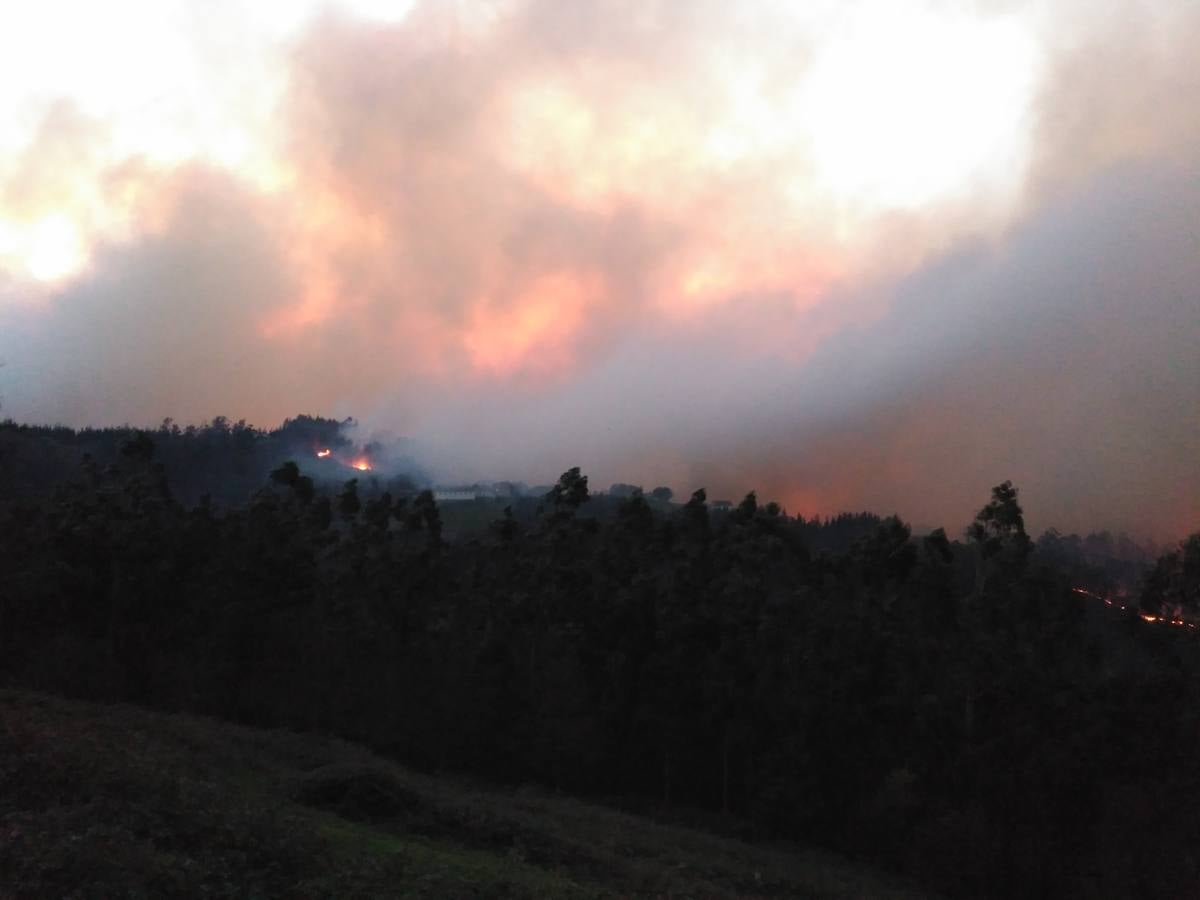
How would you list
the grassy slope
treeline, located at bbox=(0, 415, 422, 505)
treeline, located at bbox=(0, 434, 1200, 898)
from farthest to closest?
treeline, located at bbox=(0, 415, 422, 505) → treeline, located at bbox=(0, 434, 1200, 898) → the grassy slope

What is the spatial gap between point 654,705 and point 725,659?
428 centimetres

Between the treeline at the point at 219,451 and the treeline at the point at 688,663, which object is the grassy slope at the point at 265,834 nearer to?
the treeline at the point at 688,663

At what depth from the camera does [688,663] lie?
44500mm

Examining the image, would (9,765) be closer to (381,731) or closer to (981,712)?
(381,731)

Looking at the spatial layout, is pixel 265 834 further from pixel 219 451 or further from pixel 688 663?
pixel 219 451

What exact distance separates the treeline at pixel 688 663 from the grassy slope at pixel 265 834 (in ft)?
37.9

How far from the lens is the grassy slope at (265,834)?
12.1m

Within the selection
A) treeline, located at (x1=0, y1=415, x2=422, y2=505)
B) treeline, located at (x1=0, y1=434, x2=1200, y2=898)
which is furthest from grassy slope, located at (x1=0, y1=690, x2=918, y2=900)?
treeline, located at (x1=0, y1=415, x2=422, y2=505)

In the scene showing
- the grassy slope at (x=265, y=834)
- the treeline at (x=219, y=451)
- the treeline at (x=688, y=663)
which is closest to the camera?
the grassy slope at (x=265, y=834)

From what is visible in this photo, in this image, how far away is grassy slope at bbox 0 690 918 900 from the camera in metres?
12.1

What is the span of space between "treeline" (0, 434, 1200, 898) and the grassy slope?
37.9 feet

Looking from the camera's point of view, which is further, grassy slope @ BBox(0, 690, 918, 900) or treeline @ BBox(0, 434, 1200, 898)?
treeline @ BBox(0, 434, 1200, 898)

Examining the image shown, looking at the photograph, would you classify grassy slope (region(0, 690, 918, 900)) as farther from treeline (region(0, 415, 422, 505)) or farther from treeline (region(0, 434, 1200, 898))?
treeline (region(0, 415, 422, 505))

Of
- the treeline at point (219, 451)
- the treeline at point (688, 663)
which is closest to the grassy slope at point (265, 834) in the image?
the treeline at point (688, 663)
